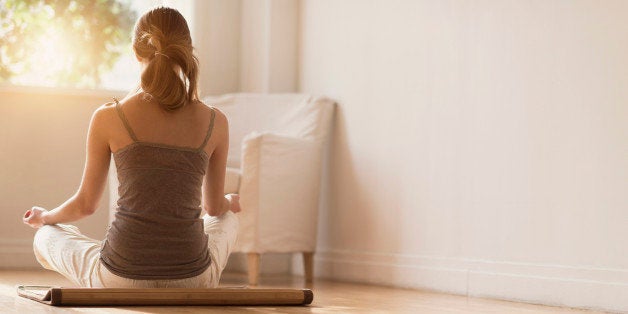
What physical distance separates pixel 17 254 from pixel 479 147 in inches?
91.8

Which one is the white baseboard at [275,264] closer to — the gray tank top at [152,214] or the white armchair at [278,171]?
the white armchair at [278,171]

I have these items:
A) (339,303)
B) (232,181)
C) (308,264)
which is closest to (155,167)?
(339,303)

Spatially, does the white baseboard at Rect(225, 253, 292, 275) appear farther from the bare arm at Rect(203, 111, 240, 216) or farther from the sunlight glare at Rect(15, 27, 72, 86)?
the bare arm at Rect(203, 111, 240, 216)

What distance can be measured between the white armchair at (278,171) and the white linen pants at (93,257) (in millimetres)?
1454

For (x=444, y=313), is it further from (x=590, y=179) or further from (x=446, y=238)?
(x=446, y=238)

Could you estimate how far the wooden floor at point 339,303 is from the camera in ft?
8.48

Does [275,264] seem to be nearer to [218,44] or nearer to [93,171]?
[218,44]

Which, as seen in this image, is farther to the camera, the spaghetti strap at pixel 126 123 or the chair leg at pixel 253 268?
the chair leg at pixel 253 268

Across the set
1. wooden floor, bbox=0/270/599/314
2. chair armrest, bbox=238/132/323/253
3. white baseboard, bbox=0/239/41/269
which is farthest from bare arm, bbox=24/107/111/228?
white baseboard, bbox=0/239/41/269

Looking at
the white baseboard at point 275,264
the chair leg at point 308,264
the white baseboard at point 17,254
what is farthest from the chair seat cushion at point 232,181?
the white baseboard at point 17,254

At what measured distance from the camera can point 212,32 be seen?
5445mm

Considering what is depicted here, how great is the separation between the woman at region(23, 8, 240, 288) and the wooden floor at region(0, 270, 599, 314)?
0.40ft

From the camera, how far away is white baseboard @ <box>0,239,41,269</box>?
4.88 m

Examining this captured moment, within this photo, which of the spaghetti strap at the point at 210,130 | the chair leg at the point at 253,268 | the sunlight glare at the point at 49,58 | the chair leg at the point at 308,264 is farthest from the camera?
the sunlight glare at the point at 49,58
